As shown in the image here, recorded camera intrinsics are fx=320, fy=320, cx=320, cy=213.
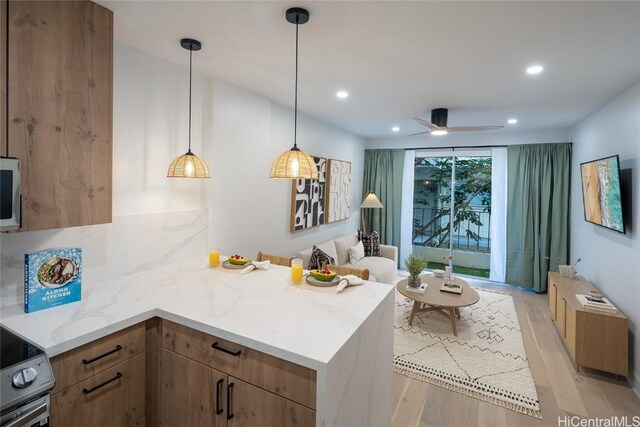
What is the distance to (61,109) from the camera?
1.59m

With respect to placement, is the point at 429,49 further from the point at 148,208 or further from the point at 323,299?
the point at 148,208

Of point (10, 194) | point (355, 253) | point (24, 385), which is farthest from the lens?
point (355, 253)

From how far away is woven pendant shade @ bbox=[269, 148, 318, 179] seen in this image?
1.91 metres

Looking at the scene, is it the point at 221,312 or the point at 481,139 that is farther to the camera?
the point at 481,139

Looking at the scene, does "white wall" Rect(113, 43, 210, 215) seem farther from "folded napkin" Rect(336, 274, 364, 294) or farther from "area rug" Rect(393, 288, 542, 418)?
"area rug" Rect(393, 288, 542, 418)

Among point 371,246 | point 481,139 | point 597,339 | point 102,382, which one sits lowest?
point 597,339

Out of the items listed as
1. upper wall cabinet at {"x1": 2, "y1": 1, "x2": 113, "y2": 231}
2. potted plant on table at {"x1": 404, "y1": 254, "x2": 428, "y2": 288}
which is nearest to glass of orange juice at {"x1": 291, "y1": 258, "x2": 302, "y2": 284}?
upper wall cabinet at {"x1": 2, "y1": 1, "x2": 113, "y2": 231}

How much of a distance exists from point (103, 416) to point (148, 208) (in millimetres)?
1386

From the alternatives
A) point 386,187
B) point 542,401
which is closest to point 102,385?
point 542,401

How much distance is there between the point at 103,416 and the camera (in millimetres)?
1517

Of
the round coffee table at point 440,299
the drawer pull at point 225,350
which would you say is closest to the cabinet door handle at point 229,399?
the drawer pull at point 225,350

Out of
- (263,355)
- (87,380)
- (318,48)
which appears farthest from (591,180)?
(87,380)

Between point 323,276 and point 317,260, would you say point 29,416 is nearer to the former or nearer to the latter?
point 323,276

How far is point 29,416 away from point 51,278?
2.43ft
